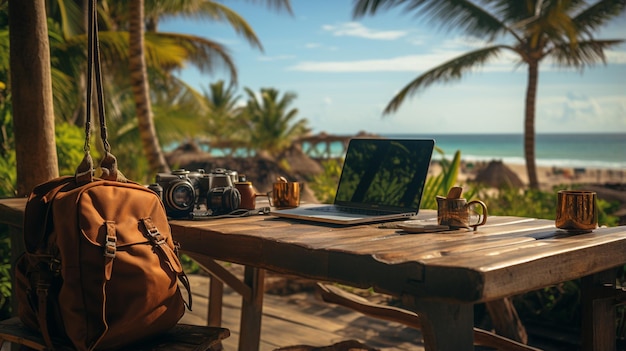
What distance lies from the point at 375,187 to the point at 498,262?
3.20ft

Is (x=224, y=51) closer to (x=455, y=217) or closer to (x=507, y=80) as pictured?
(x=455, y=217)

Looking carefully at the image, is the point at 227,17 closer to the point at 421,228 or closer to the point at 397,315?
the point at 397,315

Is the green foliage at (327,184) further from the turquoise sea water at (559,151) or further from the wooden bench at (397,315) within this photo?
the turquoise sea water at (559,151)

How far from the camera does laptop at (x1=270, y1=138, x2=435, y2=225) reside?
7.16ft

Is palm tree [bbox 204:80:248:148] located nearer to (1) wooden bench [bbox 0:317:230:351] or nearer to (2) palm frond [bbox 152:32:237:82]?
(2) palm frond [bbox 152:32:237:82]

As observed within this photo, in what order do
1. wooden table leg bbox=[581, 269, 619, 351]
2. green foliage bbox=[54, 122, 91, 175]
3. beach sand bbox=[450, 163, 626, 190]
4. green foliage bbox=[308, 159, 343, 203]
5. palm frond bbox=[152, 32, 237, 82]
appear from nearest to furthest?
wooden table leg bbox=[581, 269, 619, 351] < green foliage bbox=[54, 122, 91, 175] < green foliage bbox=[308, 159, 343, 203] < palm frond bbox=[152, 32, 237, 82] < beach sand bbox=[450, 163, 626, 190]

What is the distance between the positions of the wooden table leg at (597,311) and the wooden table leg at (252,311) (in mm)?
1291

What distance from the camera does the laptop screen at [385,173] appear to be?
220cm

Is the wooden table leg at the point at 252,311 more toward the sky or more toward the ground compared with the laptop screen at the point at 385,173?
more toward the ground

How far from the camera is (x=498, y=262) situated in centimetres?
140

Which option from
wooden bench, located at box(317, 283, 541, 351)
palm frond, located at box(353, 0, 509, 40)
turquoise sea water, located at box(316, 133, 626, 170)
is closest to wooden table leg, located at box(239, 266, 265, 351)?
wooden bench, located at box(317, 283, 541, 351)

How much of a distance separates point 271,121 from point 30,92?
Result: 25.8 metres

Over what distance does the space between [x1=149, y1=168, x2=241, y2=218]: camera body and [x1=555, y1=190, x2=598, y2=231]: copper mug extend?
1096mm

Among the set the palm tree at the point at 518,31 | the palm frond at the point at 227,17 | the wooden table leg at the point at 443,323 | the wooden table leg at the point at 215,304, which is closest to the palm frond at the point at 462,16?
the palm tree at the point at 518,31
